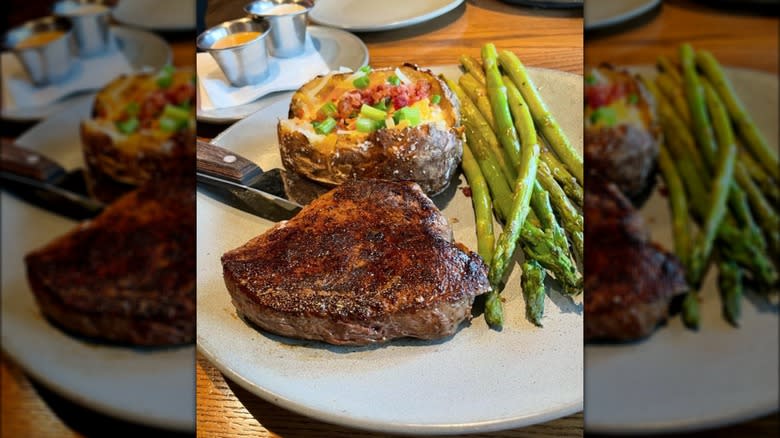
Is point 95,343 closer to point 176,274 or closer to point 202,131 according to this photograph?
point 176,274

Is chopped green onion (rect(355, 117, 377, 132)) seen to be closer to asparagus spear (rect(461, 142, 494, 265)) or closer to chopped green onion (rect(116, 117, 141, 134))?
asparagus spear (rect(461, 142, 494, 265))

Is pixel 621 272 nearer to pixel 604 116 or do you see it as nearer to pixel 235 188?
pixel 604 116

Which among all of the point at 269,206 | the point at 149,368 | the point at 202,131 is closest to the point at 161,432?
the point at 149,368

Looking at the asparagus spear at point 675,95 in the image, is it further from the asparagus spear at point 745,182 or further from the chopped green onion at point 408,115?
the chopped green onion at point 408,115

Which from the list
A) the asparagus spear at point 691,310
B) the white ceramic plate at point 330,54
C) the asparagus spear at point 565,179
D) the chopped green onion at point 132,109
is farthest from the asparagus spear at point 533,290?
the chopped green onion at point 132,109

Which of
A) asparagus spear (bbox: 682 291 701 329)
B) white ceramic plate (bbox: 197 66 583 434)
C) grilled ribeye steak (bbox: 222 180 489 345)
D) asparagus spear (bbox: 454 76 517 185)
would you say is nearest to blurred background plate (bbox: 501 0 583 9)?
white ceramic plate (bbox: 197 66 583 434)


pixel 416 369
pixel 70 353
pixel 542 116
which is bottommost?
pixel 416 369

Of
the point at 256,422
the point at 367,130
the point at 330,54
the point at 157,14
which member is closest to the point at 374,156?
the point at 367,130
